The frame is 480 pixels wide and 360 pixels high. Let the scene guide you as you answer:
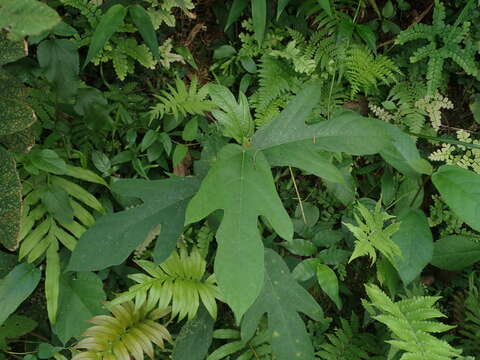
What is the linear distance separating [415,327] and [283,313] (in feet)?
1.73

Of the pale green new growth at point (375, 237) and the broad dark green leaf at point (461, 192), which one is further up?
the broad dark green leaf at point (461, 192)

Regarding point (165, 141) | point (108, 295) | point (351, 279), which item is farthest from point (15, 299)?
point (351, 279)

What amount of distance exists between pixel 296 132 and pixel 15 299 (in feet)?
4.43

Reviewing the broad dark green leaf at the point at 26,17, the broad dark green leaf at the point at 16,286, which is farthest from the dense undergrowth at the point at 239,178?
the broad dark green leaf at the point at 26,17

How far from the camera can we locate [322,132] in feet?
5.98

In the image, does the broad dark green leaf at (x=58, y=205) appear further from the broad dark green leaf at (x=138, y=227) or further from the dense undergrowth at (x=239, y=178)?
the broad dark green leaf at (x=138, y=227)

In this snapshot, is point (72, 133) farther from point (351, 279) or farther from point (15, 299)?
point (351, 279)

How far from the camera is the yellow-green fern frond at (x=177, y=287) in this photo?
80.3 inches

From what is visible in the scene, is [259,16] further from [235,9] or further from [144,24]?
[144,24]

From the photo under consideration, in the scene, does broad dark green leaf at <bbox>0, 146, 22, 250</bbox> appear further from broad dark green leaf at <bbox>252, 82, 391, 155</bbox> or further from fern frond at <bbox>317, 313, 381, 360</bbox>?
fern frond at <bbox>317, 313, 381, 360</bbox>

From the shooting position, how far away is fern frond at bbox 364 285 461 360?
1779mm

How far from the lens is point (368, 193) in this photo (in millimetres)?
2627

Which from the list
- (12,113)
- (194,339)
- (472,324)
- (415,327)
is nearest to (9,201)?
(12,113)

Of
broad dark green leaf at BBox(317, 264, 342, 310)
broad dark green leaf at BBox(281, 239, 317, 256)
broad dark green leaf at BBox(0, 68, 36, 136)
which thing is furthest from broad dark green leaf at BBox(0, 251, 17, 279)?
broad dark green leaf at BBox(317, 264, 342, 310)
